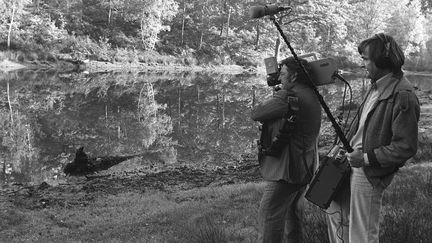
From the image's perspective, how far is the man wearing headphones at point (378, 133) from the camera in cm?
292

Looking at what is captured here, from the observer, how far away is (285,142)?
3.98 metres

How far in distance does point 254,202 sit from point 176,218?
144 cm

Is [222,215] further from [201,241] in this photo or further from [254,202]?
[201,241]

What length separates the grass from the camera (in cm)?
446

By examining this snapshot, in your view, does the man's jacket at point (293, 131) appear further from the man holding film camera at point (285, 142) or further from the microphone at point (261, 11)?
the microphone at point (261, 11)

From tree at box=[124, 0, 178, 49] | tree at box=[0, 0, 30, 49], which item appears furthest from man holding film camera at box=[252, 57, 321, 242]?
tree at box=[124, 0, 178, 49]

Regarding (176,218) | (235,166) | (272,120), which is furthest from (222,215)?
(235,166)

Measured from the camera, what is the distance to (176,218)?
22.0ft

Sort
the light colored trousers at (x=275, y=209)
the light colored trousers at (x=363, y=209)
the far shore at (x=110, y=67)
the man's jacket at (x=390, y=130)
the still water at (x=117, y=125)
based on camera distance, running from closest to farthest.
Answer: the man's jacket at (x=390, y=130) < the light colored trousers at (x=363, y=209) < the light colored trousers at (x=275, y=209) < the still water at (x=117, y=125) < the far shore at (x=110, y=67)

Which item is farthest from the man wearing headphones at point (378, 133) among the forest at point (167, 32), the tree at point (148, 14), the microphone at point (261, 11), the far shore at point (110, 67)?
the tree at point (148, 14)

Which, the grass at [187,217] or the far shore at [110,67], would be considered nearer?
the grass at [187,217]

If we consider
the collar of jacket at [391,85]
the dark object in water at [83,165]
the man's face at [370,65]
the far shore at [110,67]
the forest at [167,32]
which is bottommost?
the dark object in water at [83,165]

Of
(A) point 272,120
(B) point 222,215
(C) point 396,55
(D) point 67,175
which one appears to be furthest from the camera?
(D) point 67,175

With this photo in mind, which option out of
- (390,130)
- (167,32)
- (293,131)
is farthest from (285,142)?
(167,32)
